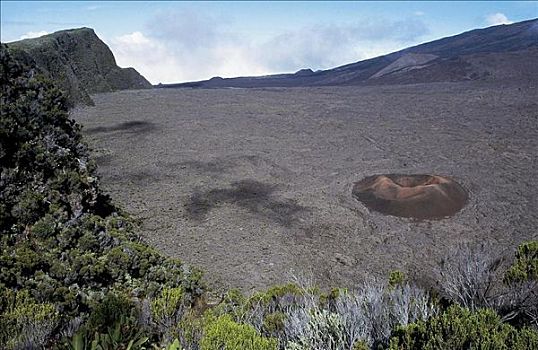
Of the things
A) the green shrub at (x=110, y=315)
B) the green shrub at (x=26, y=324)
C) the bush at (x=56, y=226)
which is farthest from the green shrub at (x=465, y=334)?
the green shrub at (x=26, y=324)

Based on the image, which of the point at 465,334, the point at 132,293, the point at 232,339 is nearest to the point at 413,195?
the point at 132,293

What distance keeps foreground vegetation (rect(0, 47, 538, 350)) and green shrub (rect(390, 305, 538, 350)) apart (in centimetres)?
1

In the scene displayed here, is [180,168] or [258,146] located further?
[258,146]

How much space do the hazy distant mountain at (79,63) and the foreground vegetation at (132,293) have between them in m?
24.1

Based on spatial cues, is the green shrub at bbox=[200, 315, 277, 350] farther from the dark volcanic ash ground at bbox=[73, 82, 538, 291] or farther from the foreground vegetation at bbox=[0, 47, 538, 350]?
the dark volcanic ash ground at bbox=[73, 82, 538, 291]

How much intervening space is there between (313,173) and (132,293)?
1105 cm

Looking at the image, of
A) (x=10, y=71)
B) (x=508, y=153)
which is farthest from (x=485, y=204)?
(x=10, y=71)

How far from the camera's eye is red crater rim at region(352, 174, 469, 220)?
1482cm

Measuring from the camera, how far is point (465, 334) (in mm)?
4840

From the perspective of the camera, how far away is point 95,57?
4772 cm

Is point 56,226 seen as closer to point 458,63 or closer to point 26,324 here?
point 26,324

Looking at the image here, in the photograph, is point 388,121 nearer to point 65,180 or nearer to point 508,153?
point 508,153

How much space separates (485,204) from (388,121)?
40.9 feet

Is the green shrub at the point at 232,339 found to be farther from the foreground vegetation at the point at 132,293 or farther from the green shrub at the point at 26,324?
the green shrub at the point at 26,324
